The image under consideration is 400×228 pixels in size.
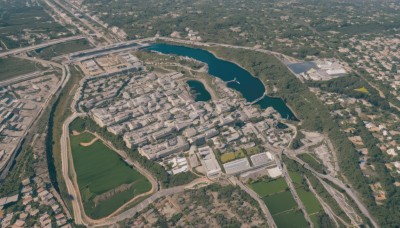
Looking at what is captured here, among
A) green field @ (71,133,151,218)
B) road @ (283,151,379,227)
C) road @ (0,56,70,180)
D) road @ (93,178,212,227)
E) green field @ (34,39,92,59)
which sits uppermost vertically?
green field @ (34,39,92,59)

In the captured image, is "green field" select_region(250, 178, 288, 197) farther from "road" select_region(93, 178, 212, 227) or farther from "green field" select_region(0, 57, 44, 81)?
"green field" select_region(0, 57, 44, 81)

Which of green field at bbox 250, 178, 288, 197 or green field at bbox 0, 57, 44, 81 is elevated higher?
green field at bbox 0, 57, 44, 81

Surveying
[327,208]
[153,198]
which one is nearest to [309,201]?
[327,208]

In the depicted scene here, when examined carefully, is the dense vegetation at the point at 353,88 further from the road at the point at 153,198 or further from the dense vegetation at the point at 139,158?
the dense vegetation at the point at 139,158

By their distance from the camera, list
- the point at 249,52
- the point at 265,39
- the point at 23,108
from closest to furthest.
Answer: the point at 23,108
the point at 249,52
the point at 265,39

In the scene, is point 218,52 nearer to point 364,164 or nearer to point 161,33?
→ point 161,33

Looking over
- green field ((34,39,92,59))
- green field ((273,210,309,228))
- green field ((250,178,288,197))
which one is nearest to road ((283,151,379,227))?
green field ((250,178,288,197))

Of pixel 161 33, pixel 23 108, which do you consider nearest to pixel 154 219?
pixel 23 108

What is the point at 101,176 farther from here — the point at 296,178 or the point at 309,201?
the point at 309,201
